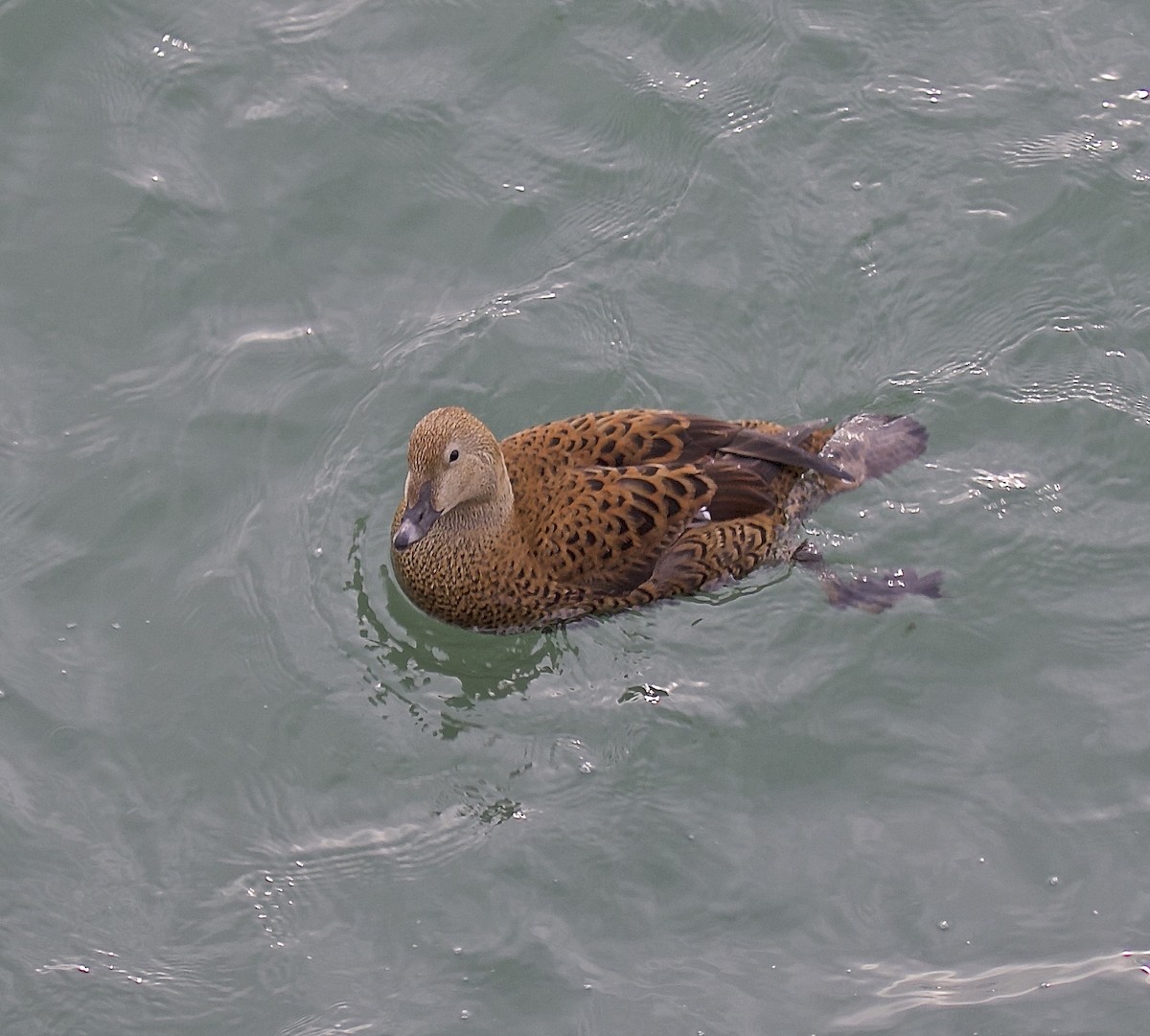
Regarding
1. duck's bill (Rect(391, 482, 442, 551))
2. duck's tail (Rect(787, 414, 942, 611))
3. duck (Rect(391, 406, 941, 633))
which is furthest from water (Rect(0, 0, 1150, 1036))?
duck's bill (Rect(391, 482, 442, 551))

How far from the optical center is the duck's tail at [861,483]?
27.9ft

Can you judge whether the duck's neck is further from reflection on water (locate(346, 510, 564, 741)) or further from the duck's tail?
the duck's tail

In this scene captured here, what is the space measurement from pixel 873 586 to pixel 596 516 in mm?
1537

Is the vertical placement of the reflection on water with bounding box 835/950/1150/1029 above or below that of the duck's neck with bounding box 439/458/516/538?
below

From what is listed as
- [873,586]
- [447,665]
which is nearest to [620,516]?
[447,665]

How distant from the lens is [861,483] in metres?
8.76

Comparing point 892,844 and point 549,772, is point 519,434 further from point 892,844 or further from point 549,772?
point 892,844

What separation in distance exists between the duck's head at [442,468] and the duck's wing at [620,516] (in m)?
0.39

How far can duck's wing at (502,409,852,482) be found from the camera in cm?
828

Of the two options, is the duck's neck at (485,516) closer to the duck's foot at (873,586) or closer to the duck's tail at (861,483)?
the duck's tail at (861,483)

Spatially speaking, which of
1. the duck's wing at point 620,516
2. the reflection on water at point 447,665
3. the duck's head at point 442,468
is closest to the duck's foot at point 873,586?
the duck's wing at point 620,516

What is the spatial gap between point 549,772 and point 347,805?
0.98m

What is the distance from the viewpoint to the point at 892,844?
782 centimetres

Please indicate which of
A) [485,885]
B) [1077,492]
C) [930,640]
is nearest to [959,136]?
[1077,492]
